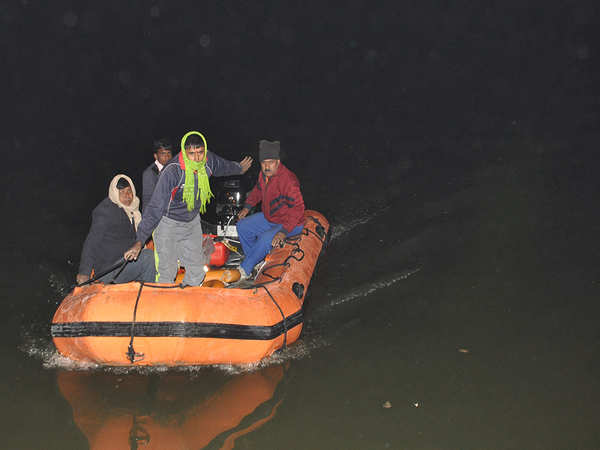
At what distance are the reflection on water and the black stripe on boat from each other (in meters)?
0.44

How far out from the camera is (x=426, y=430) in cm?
418

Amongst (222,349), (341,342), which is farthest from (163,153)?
(341,342)

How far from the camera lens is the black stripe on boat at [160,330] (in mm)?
4207

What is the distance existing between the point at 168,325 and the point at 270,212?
6.05 feet

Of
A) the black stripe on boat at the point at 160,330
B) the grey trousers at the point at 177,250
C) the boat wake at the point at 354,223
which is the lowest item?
the boat wake at the point at 354,223

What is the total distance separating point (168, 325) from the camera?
4242mm

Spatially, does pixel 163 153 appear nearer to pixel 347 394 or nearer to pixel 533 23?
pixel 347 394

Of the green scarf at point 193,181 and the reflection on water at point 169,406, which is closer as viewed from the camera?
the reflection on water at point 169,406

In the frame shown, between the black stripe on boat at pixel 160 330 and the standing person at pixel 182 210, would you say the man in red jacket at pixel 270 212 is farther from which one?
the black stripe on boat at pixel 160 330

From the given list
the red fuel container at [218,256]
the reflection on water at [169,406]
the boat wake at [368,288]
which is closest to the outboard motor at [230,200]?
the red fuel container at [218,256]

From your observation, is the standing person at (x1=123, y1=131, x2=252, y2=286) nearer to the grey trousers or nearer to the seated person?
the grey trousers

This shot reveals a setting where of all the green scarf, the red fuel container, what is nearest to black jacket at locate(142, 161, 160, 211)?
the green scarf

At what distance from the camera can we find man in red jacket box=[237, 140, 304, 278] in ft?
18.2

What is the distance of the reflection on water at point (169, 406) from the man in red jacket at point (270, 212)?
1.36 metres
